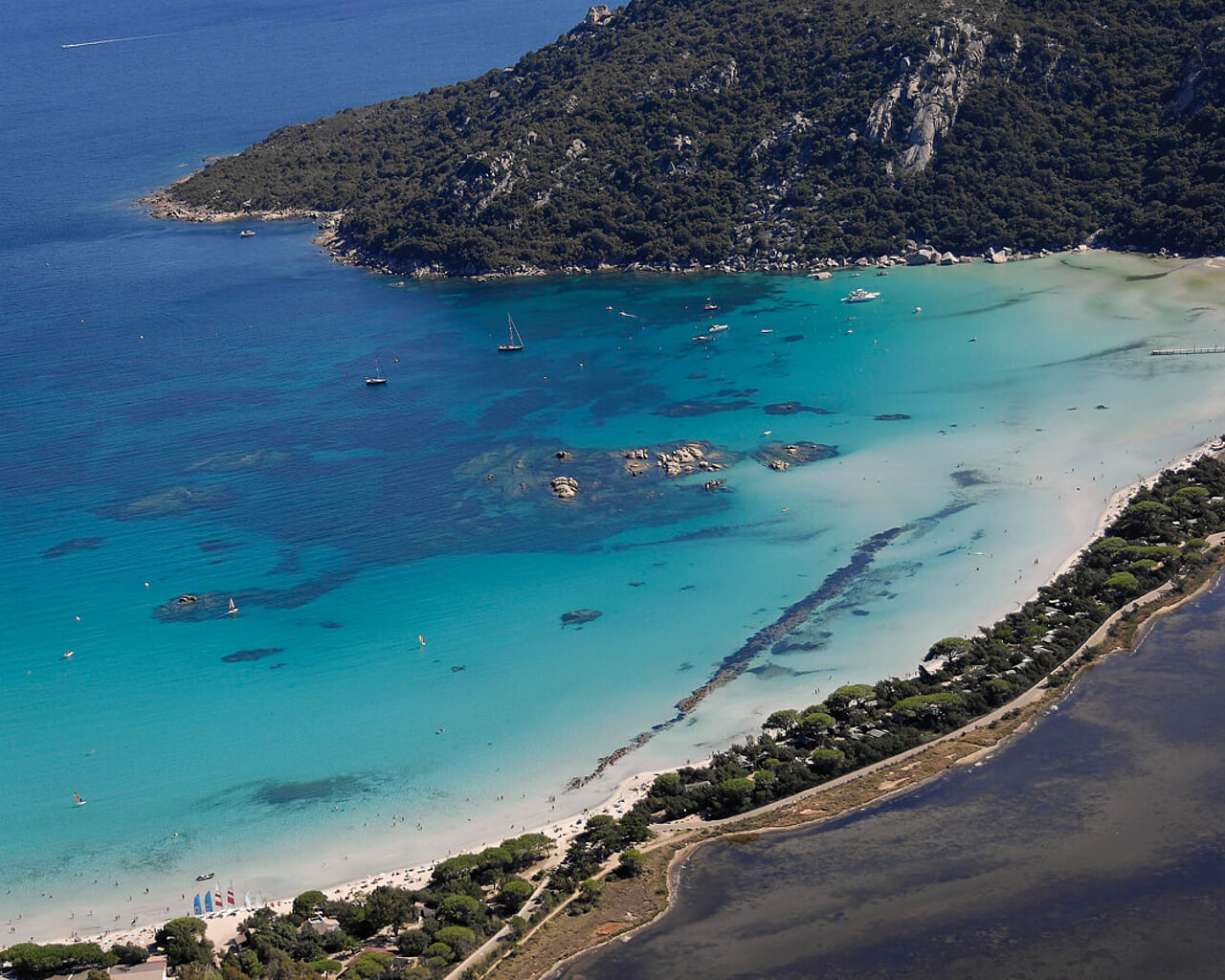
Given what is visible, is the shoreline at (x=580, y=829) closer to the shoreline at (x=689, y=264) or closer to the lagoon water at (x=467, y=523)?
the lagoon water at (x=467, y=523)

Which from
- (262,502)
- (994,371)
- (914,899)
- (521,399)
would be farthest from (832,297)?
(914,899)

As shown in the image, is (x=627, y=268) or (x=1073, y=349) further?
(x=627, y=268)

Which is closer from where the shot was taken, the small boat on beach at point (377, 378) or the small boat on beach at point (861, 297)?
the small boat on beach at point (377, 378)

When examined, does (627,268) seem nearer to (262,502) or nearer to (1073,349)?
(1073,349)

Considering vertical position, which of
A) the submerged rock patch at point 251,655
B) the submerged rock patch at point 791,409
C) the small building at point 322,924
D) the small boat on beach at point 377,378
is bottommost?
the small building at point 322,924

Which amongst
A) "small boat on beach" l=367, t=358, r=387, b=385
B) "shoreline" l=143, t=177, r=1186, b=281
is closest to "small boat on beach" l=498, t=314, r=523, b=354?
"small boat on beach" l=367, t=358, r=387, b=385

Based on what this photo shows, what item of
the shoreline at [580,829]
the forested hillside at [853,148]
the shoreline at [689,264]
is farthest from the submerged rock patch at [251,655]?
the forested hillside at [853,148]

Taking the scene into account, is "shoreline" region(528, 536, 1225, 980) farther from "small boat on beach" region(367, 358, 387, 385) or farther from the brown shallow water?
"small boat on beach" region(367, 358, 387, 385)
